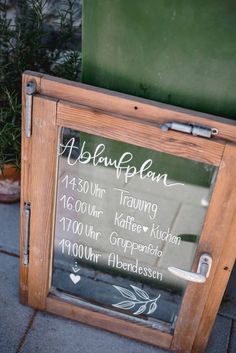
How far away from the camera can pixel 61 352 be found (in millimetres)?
2369

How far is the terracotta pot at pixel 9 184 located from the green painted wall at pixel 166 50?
3.75ft

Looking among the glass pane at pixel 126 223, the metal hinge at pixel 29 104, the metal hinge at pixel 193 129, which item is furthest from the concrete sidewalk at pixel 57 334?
the metal hinge at pixel 193 129

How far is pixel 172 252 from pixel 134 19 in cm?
102

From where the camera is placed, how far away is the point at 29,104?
189 cm

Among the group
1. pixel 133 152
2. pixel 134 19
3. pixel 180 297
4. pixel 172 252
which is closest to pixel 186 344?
pixel 180 297

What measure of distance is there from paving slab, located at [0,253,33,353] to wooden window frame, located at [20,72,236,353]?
1.16ft

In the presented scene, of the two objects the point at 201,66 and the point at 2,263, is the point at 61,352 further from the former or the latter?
the point at 201,66

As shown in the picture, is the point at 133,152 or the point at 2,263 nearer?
the point at 133,152

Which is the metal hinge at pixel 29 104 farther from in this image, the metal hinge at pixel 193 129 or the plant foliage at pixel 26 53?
the plant foliage at pixel 26 53

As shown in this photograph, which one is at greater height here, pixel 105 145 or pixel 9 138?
pixel 105 145

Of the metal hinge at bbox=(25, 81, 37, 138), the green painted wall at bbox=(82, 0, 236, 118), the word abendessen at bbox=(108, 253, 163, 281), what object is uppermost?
the green painted wall at bbox=(82, 0, 236, 118)

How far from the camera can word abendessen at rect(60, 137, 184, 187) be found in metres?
2.00

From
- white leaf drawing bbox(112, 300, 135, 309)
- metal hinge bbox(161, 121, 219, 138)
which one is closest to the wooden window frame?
metal hinge bbox(161, 121, 219, 138)

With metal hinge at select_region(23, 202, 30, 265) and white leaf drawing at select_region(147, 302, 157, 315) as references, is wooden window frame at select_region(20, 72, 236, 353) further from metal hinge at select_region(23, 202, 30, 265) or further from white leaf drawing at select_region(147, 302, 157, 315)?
white leaf drawing at select_region(147, 302, 157, 315)
